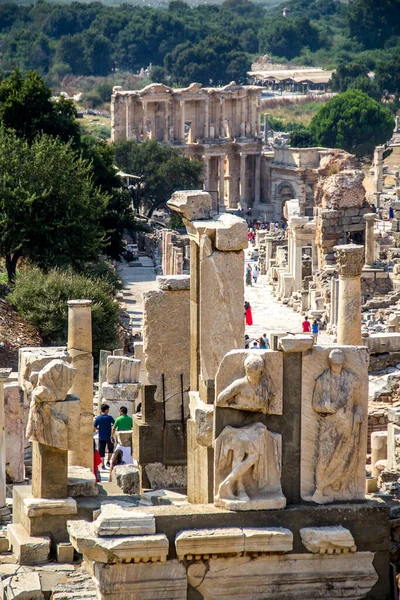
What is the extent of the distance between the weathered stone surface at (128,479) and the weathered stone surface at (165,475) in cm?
64

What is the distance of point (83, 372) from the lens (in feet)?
61.9

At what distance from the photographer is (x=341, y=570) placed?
565 inches

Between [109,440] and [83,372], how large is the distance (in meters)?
1.89

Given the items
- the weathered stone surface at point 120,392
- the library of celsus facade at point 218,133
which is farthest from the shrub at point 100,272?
the library of celsus facade at point 218,133

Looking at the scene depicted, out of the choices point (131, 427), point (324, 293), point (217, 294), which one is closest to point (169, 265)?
point (324, 293)

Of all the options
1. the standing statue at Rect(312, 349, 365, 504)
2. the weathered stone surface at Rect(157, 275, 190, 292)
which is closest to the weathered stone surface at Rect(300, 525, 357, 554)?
the standing statue at Rect(312, 349, 365, 504)

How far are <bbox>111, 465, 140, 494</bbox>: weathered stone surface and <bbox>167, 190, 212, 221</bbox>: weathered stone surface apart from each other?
7.99ft

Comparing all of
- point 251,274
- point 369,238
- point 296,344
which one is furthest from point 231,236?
point 251,274

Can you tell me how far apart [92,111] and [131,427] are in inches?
4264

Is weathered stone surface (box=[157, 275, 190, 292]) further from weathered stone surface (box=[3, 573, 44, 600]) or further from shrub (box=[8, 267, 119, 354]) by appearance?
shrub (box=[8, 267, 119, 354])

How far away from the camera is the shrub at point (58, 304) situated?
1248 inches

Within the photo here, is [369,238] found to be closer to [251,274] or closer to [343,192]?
[343,192]

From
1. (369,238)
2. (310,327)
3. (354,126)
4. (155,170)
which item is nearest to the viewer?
(310,327)

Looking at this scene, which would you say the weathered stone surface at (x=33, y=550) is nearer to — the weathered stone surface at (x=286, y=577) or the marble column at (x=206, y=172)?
the weathered stone surface at (x=286, y=577)
